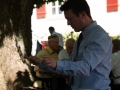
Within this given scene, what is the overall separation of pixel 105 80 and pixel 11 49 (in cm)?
445

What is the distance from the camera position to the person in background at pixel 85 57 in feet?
8.39

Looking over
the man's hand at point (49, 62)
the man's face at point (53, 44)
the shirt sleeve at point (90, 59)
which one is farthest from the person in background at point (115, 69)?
the man's hand at point (49, 62)

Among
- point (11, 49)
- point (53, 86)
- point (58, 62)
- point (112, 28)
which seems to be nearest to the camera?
point (58, 62)

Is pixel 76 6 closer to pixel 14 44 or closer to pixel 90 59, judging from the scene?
pixel 90 59

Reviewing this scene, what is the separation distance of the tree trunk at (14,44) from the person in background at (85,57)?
13.4 ft

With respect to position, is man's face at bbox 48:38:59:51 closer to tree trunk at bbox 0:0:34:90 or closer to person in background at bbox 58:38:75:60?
person in background at bbox 58:38:75:60

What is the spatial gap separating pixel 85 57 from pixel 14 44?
4.55 metres

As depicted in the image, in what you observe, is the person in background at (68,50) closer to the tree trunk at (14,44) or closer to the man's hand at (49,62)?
the tree trunk at (14,44)

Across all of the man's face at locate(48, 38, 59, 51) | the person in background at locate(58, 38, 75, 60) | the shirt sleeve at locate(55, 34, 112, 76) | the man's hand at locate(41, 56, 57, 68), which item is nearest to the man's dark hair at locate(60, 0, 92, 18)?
the shirt sleeve at locate(55, 34, 112, 76)

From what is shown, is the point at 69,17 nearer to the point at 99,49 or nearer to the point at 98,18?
the point at 99,49

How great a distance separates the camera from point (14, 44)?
702 centimetres

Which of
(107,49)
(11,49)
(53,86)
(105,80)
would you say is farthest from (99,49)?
(11,49)

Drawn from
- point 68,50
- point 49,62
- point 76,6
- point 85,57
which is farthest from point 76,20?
point 68,50

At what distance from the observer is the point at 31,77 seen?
24.4 feet
